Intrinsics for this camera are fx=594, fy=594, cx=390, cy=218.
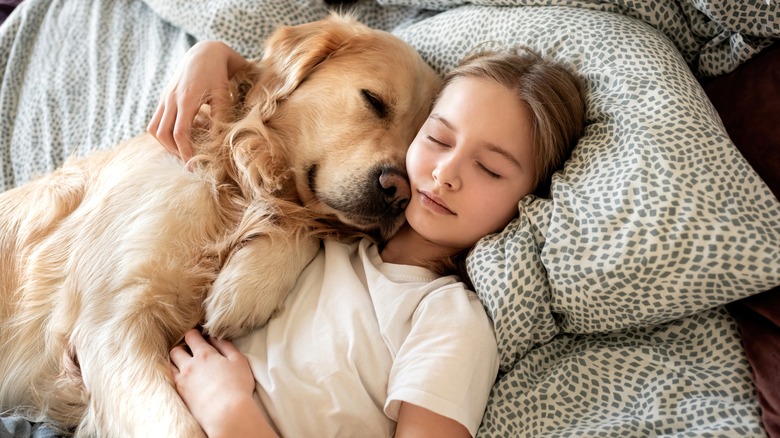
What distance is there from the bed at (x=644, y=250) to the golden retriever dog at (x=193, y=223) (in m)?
0.28

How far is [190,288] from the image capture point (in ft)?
5.33

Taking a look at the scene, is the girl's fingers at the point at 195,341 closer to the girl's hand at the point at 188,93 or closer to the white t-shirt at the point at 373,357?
the white t-shirt at the point at 373,357

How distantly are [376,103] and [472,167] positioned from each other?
1.52 feet

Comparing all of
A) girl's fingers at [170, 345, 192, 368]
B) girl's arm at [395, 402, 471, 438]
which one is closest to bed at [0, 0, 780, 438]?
girl's arm at [395, 402, 471, 438]

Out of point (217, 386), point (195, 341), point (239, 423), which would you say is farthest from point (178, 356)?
point (239, 423)

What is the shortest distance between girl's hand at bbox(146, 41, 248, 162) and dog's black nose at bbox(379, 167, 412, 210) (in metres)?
0.63

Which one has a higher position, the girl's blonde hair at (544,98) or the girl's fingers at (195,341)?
the girl's blonde hair at (544,98)

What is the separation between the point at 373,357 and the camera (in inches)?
58.2

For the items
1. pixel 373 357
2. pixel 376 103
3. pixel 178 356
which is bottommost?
pixel 178 356

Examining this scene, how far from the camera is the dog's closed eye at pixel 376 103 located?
188 centimetres

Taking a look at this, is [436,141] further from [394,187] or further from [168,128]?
[168,128]

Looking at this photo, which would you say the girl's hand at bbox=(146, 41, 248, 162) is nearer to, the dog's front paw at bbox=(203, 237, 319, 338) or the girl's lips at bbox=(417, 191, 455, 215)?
the dog's front paw at bbox=(203, 237, 319, 338)

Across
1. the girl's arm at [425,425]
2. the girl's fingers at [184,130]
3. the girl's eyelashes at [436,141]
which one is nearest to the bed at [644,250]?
the girl's arm at [425,425]

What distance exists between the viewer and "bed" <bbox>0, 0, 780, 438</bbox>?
4.30ft
